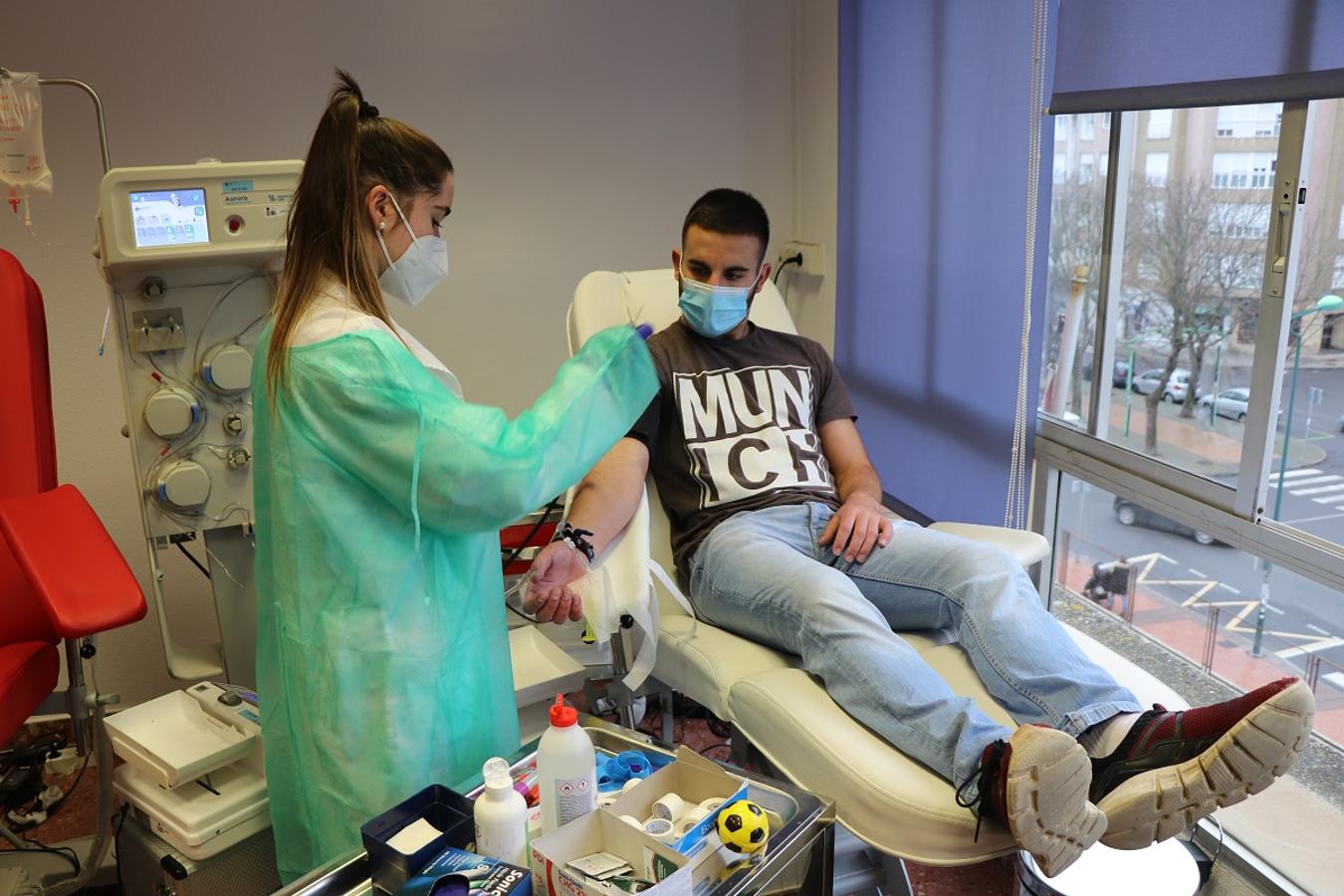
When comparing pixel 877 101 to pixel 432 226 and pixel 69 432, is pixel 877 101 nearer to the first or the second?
pixel 432 226

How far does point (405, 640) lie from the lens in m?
1.39

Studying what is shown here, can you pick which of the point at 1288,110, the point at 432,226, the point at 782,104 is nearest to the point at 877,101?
the point at 782,104

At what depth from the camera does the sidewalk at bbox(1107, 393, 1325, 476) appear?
1897 millimetres

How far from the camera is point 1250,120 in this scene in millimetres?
1887

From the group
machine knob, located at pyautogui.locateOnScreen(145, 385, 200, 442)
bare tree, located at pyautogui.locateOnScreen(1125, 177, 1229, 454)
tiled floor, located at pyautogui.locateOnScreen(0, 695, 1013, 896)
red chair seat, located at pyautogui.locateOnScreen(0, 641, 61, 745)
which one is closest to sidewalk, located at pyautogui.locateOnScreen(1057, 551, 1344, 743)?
bare tree, located at pyautogui.locateOnScreen(1125, 177, 1229, 454)

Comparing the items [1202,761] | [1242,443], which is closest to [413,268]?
[1202,761]

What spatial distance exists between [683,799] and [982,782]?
365 millimetres

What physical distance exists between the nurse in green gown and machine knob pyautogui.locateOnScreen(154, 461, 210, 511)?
1.69 ft

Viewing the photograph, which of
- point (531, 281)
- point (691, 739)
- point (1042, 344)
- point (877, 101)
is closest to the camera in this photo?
point (1042, 344)

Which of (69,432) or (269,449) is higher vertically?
(269,449)

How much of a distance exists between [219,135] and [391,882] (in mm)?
2115

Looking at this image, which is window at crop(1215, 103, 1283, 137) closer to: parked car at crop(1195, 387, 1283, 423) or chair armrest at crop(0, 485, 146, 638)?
parked car at crop(1195, 387, 1283, 423)

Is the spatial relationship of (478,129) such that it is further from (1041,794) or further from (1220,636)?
(1041,794)

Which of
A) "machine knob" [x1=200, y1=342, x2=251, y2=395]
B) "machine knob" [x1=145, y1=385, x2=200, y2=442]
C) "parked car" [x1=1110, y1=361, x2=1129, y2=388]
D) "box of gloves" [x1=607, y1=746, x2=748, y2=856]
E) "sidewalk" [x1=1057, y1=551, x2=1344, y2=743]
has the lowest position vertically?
"sidewalk" [x1=1057, y1=551, x2=1344, y2=743]
